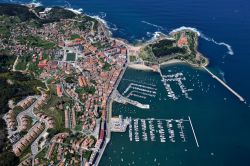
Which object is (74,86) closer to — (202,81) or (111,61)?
(111,61)

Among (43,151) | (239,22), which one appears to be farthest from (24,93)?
(239,22)

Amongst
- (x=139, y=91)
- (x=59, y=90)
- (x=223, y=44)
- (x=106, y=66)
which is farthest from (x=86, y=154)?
(x=223, y=44)

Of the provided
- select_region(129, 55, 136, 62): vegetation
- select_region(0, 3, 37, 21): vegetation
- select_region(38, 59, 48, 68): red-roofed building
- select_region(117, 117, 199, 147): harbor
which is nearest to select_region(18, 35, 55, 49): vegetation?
select_region(38, 59, 48, 68): red-roofed building

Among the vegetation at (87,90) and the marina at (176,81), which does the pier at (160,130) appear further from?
the vegetation at (87,90)

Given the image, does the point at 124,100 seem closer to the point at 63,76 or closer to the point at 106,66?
the point at 106,66

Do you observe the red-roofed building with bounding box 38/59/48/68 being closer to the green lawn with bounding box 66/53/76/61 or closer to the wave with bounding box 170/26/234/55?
the green lawn with bounding box 66/53/76/61
